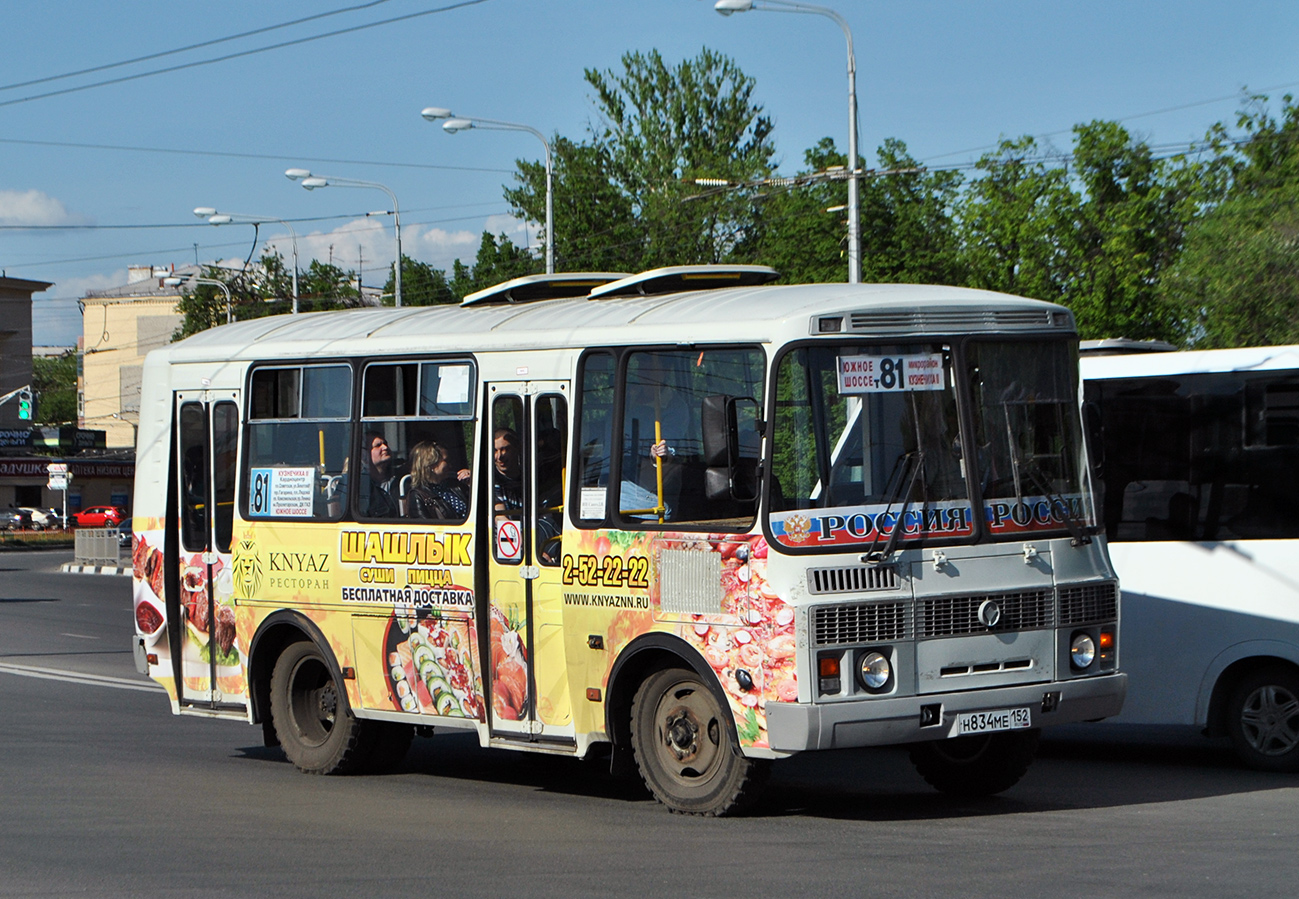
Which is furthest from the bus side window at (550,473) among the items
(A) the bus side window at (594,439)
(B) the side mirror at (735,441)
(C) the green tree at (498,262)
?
(C) the green tree at (498,262)

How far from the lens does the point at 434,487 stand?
10336 millimetres

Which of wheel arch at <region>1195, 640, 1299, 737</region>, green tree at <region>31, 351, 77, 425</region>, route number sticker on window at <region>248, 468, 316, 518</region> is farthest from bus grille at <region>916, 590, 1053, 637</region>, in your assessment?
green tree at <region>31, 351, 77, 425</region>

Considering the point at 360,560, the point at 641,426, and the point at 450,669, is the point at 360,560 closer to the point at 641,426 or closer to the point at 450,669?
the point at 450,669

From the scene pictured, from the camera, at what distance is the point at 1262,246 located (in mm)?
23250

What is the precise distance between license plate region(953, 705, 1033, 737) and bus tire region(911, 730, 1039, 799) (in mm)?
834

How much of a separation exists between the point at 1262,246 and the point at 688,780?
1725 centimetres

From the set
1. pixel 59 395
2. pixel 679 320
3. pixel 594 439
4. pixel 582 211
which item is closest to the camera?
pixel 679 320

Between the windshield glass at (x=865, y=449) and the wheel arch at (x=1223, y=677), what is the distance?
10.7ft

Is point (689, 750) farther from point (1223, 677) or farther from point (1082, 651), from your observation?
point (1223, 677)

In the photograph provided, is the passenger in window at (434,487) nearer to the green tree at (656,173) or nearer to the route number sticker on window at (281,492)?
the route number sticker on window at (281,492)

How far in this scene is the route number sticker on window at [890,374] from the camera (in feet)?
27.7

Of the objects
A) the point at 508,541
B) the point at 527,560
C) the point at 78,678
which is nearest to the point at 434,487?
the point at 508,541

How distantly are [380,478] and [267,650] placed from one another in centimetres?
176

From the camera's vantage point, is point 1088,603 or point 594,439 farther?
point 594,439
